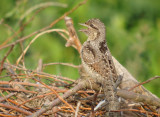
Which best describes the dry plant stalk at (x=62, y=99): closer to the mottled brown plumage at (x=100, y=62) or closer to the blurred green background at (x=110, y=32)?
the mottled brown plumage at (x=100, y=62)

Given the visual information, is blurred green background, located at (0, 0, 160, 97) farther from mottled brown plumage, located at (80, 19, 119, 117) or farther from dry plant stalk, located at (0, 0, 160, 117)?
dry plant stalk, located at (0, 0, 160, 117)

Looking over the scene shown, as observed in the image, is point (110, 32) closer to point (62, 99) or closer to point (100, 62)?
point (100, 62)

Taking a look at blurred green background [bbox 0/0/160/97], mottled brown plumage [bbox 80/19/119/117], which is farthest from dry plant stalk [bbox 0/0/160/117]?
blurred green background [bbox 0/0/160/97]

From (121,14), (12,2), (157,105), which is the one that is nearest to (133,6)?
(121,14)

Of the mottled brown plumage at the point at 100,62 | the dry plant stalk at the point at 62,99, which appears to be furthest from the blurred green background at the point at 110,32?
the dry plant stalk at the point at 62,99

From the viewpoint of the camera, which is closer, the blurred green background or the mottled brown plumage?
the mottled brown plumage

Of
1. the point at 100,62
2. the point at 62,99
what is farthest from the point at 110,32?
the point at 62,99

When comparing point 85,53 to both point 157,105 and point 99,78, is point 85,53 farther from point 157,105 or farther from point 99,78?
point 157,105
